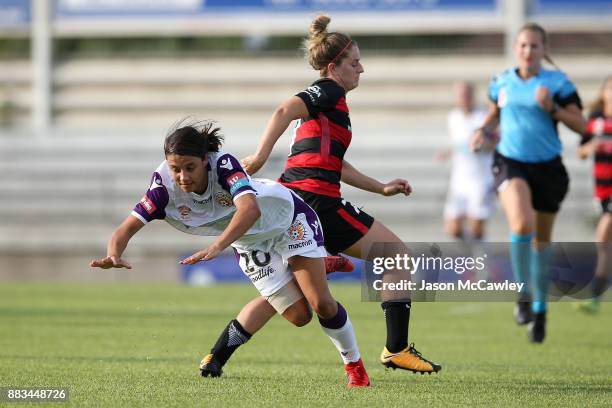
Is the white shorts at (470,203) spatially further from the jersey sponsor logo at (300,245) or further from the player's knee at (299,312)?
the jersey sponsor logo at (300,245)

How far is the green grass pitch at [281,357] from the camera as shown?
211 inches

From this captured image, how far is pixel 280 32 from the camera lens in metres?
26.0

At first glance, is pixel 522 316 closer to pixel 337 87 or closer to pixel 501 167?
pixel 501 167

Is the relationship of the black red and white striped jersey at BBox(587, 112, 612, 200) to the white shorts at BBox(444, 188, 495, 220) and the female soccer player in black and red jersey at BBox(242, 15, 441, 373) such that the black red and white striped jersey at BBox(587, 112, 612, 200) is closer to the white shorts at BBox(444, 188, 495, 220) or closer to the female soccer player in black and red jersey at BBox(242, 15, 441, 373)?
the white shorts at BBox(444, 188, 495, 220)

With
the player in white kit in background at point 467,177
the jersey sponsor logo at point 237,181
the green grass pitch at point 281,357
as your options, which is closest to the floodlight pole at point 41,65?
the player in white kit in background at point 467,177

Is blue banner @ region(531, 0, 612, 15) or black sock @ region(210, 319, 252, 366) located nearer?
black sock @ region(210, 319, 252, 366)

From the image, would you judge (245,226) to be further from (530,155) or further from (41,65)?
(41,65)

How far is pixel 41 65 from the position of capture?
84.0 feet

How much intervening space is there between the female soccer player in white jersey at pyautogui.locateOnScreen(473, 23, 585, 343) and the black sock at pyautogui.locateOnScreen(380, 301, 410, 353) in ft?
7.58

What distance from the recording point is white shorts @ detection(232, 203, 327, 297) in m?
5.68

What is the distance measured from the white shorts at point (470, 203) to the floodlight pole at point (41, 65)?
11836 mm

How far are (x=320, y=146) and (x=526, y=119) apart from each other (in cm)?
285

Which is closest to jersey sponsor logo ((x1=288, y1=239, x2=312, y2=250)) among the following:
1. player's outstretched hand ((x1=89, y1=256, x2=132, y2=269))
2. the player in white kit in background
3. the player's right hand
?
player's outstretched hand ((x1=89, y1=256, x2=132, y2=269))

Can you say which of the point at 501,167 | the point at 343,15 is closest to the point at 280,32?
the point at 343,15
